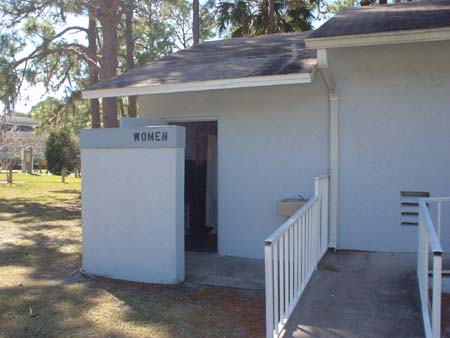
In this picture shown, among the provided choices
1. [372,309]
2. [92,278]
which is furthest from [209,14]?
[372,309]

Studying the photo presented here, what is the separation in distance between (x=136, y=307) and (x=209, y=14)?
16.2 meters

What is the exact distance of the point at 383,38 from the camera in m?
5.21

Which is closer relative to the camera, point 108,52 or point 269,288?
point 269,288

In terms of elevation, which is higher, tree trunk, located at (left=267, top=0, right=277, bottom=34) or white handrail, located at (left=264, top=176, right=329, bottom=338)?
tree trunk, located at (left=267, top=0, right=277, bottom=34)

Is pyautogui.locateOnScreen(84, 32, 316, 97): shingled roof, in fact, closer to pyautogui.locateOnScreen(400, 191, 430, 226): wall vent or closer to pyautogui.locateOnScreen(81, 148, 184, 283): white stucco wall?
pyautogui.locateOnScreen(81, 148, 184, 283): white stucco wall

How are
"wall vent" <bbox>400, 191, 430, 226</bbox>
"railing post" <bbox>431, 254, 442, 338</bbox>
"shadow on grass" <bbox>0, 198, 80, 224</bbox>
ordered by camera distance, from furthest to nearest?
"shadow on grass" <bbox>0, 198, 80, 224</bbox>, "wall vent" <bbox>400, 191, 430, 226</bbox>, "railing post" <bbox>431, 254, 442, 338</bbox>

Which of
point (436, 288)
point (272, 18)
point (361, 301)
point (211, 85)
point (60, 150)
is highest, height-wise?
point (272, 18)

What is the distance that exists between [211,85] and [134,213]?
195cm

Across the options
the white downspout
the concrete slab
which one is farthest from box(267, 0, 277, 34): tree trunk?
the concrete slab

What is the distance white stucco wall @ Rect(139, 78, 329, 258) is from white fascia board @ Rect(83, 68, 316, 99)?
104 cm

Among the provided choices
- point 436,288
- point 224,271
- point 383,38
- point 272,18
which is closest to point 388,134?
point 383,38

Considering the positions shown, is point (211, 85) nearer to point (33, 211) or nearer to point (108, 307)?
point (108, 307)

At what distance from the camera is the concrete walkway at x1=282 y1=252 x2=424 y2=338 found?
4082 millimetres

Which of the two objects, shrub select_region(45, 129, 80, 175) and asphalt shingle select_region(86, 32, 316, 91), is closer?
asphalt shingle select_region(86, 32, 316, 91)
